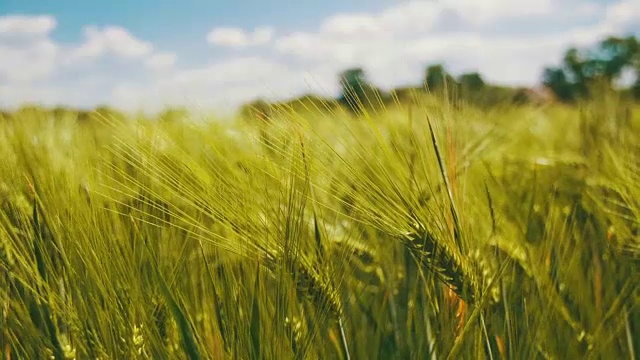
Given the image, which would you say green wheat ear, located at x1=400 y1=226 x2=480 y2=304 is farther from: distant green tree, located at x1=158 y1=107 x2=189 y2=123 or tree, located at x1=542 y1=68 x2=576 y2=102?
tree, located at x1=542 y1=68 x2=576 y2=102

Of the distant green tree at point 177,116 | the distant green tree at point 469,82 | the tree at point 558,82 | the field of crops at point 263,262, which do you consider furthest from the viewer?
the tree at point 558,82

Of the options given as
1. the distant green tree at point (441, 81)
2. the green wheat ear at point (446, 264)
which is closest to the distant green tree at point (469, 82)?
the distant green tree at point (441, 81)

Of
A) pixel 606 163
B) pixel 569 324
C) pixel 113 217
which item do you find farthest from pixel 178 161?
pixel 606 163

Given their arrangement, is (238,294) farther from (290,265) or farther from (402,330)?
(402,330)

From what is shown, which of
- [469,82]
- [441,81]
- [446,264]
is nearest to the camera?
[446,264]

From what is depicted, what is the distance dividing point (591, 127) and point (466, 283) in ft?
4.01

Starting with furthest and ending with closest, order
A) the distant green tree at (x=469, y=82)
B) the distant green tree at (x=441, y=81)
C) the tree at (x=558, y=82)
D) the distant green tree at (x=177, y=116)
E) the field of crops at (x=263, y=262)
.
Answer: the tree at (x=558, y=82), the distant green tree at (x=469, y=82), the distant green tree at (x=177, y=116), the distant green tree at (x=441, y=81), the field of crops at (x=263, y=262)

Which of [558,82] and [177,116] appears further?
[558,82]

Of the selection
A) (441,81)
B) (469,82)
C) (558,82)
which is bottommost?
(558,82)

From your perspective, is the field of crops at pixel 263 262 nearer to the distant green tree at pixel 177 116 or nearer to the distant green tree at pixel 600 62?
the distant green tree at pixel 177 116

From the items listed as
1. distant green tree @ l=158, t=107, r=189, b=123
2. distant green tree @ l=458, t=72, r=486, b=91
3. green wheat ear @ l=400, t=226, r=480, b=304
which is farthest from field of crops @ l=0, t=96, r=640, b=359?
distant green tree @ l=458, t=72, r=486, b=91

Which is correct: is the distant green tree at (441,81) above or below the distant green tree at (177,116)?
above

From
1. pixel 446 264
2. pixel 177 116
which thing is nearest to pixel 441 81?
pixel 446 264

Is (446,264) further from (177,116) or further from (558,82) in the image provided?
(558,82)
